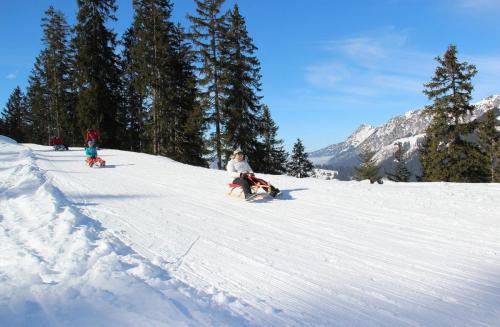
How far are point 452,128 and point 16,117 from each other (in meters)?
74.9

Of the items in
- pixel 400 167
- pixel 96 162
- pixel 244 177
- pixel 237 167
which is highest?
pixel 400 167

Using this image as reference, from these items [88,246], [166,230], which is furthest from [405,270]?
[88,246]

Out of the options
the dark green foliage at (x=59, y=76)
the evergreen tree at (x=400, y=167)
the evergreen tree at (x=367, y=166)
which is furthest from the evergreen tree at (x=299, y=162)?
the dark green foliage at (x=59, y=76)

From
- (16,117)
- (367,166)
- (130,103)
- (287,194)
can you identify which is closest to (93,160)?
(287,194)

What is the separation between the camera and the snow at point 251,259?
3.17 metres

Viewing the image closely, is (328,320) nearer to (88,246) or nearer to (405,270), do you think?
(405,270)

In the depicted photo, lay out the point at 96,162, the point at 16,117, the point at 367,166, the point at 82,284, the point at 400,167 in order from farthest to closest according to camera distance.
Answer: the point at 16,117, the point at 400,167, the point at 367,166, the point at 96,162, the point at 82,284

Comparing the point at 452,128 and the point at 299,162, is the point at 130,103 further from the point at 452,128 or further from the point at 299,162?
the point at 452,128

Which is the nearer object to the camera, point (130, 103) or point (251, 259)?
point (251, 259)

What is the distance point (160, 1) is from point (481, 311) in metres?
31.2

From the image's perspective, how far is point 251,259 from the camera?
4.77m

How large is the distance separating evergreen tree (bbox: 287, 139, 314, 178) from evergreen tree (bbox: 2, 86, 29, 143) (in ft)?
168

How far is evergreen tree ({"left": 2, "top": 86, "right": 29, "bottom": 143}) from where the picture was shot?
6203cm

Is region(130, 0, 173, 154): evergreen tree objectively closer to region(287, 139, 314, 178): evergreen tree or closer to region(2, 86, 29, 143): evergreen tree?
region(287, 139, 314, 178): evergreen tree
